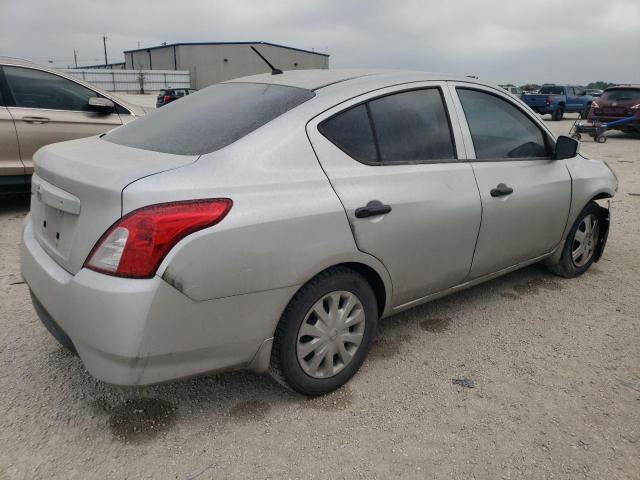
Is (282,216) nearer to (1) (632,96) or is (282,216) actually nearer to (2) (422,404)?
(2) (422,404)

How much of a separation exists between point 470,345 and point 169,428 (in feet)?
5.84

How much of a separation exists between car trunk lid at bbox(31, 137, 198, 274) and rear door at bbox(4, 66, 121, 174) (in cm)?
329

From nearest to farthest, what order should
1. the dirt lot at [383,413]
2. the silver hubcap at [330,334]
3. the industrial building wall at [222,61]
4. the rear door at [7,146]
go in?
the dirt lot at [383,413], the silver hubcap at [330,334], the rear door at [7,146], the industrial building wall at [222,61]

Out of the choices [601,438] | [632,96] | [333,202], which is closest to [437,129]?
[333,202]

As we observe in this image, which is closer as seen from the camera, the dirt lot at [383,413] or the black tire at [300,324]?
the dirt lot at [383,413]

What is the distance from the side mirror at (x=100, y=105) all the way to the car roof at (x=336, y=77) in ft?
9.47

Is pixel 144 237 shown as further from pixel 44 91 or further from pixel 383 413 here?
pixel 44 91

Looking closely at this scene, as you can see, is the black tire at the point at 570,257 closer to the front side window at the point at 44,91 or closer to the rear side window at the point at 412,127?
the rear side window at the point at 412,127

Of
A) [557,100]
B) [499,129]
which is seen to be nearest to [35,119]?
[499,129]

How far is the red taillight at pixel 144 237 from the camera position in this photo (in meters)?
1.85

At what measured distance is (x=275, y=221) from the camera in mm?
2070

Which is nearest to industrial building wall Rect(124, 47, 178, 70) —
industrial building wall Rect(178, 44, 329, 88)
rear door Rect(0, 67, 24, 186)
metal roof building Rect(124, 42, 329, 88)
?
metal roof building Rect(124, 42, 329, 88)

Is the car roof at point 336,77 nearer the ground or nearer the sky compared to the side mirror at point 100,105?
nearer the sky

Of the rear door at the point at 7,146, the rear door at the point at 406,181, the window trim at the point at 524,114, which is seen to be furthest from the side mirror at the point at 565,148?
the rear door at the point at 7,146
